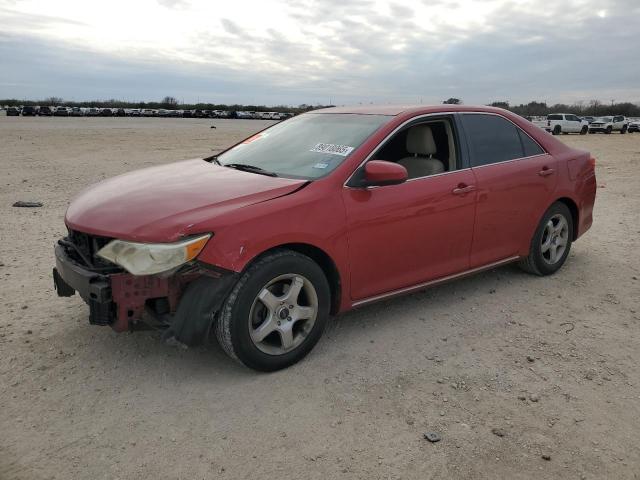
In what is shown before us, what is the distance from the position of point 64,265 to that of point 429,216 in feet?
8.23

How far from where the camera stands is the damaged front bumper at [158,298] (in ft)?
10.1

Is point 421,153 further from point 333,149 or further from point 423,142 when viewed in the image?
point 333,149

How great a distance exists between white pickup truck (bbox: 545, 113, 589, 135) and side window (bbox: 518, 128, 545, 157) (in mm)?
36229

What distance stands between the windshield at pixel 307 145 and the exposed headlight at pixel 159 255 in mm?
1020

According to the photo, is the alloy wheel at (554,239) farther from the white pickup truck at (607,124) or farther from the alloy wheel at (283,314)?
the white pickup truck at (607,124)

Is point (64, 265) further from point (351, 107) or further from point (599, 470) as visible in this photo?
point (599, 470)

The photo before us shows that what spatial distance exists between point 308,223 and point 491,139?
2.16m

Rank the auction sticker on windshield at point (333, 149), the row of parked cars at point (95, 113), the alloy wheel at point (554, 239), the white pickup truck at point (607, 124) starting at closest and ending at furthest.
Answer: the auction sticker on windshield at point (333, 149) → the alloy wheel at point (554, 239) → the white pickup truck at point (607, 124) → the row of parked cars at point (95, 113)

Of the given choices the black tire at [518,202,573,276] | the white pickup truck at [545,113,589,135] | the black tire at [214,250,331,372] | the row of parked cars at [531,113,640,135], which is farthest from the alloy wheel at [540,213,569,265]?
the white pickup truck at [545,113,589,135]

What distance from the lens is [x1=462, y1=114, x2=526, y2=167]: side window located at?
4.62 meters

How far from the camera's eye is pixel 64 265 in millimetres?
3447

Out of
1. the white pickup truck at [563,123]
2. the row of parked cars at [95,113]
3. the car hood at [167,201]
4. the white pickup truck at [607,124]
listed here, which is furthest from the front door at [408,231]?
the row of parked cars at [95,113]

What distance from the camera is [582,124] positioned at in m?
40.6

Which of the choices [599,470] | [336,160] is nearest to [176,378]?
[336,160]
